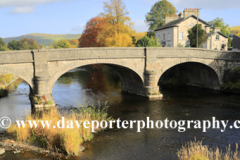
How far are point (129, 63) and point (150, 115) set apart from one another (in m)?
6.72

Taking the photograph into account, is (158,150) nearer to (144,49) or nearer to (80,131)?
(80,131)

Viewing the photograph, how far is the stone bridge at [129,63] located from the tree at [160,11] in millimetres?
33571

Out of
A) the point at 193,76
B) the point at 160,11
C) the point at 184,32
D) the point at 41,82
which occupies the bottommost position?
the point at 193,76

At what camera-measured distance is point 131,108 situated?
68.4 ft

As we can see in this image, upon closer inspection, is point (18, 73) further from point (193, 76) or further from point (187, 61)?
point (193, 76)

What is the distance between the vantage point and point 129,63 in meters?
23.4

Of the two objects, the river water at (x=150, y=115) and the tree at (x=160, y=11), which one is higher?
the tree at (x=160, y=11)

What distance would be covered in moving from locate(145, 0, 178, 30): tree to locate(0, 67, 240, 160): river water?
3671 cm

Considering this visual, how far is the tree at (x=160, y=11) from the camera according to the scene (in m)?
62.2

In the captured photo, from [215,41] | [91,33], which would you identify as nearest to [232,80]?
[215,41]

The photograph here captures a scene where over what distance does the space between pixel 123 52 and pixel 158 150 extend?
12676 millimetres

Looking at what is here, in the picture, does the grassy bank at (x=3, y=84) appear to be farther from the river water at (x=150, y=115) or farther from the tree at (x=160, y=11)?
the tree at (x=160, y=11)

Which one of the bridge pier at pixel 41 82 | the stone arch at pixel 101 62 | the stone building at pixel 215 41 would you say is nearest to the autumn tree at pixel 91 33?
the stone arch at pixel 101 62

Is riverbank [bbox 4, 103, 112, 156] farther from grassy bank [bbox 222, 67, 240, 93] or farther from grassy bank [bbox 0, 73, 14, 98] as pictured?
grassy bank [bbox 222, 67, 240, 93]
